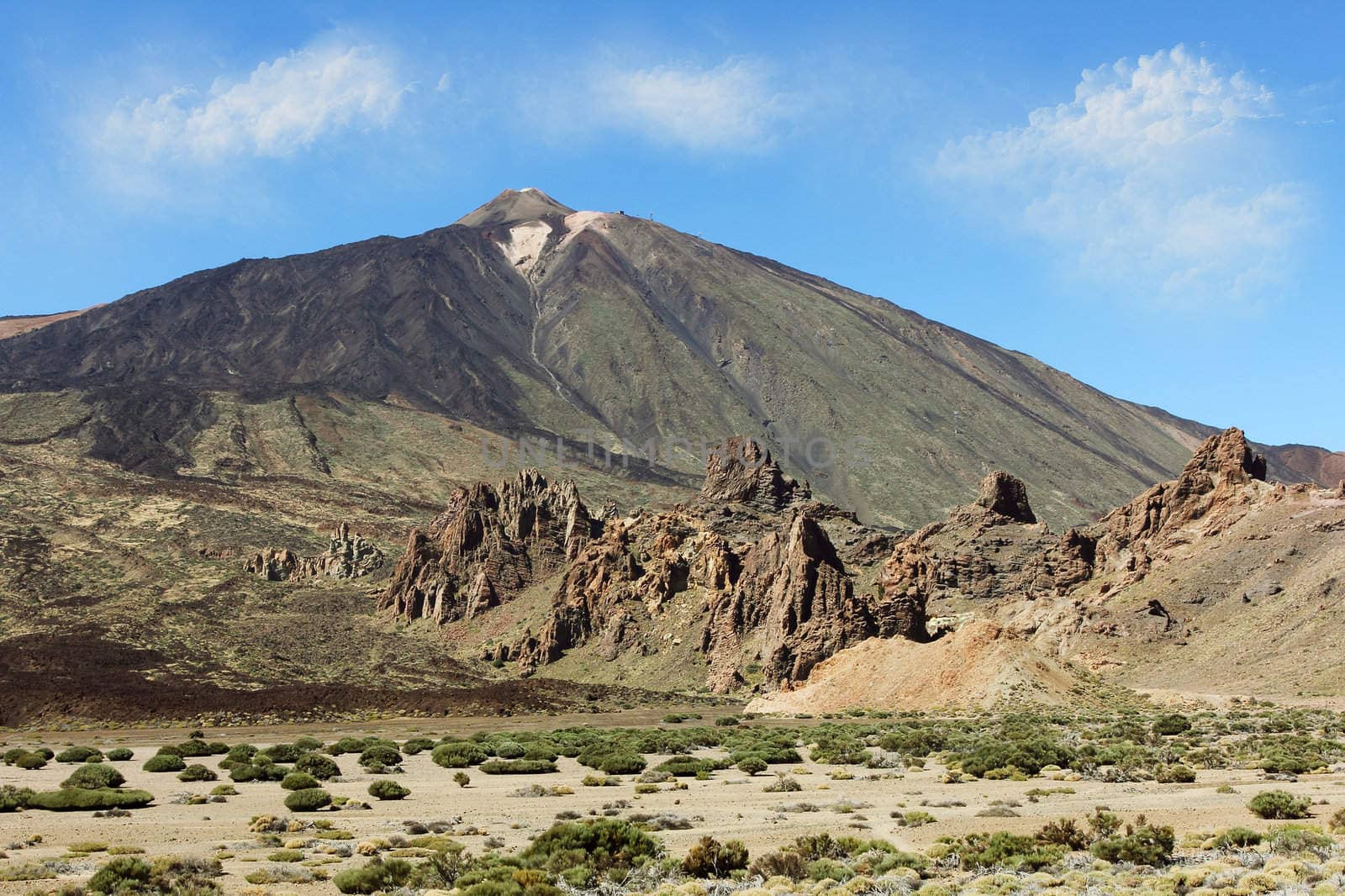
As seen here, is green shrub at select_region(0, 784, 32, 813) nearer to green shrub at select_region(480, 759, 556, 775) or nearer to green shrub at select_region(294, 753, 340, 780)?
green shrub at select_region(294, 753, 340, 780)

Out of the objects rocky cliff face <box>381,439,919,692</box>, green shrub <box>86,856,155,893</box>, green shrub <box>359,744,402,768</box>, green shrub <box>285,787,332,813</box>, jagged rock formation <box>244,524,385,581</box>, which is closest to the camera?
green shrub <box>86,856,155,893</box>

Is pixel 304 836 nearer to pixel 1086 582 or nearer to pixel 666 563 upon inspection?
pixel 666 563

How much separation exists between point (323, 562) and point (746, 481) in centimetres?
5235

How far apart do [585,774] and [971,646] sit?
34.2 m

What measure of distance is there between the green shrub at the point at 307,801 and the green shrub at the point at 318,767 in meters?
7.18

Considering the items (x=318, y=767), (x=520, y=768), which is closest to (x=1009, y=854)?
(x=520, y=768)

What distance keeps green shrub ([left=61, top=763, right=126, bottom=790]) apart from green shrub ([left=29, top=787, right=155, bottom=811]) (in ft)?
11.1

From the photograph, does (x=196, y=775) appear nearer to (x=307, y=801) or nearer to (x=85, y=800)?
(x=85, y=800)

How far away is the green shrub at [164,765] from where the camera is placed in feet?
134

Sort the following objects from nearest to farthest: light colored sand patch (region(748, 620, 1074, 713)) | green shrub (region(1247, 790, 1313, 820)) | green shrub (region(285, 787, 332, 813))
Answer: green shrub (region(1247, 790, 1313, 820)) → green shrub (region(285, 787, 332, 813)) → light colored sand patch (region(748, 620, 1074, 713))

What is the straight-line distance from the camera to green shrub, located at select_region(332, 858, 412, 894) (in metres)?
19.7

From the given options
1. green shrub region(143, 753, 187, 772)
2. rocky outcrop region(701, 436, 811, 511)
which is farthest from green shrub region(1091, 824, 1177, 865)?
rocky outcrop region(701, 436, 811, 511)

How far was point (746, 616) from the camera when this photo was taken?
281ft

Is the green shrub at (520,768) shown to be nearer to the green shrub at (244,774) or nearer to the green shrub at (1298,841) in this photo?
the green shrub at (244,774)
